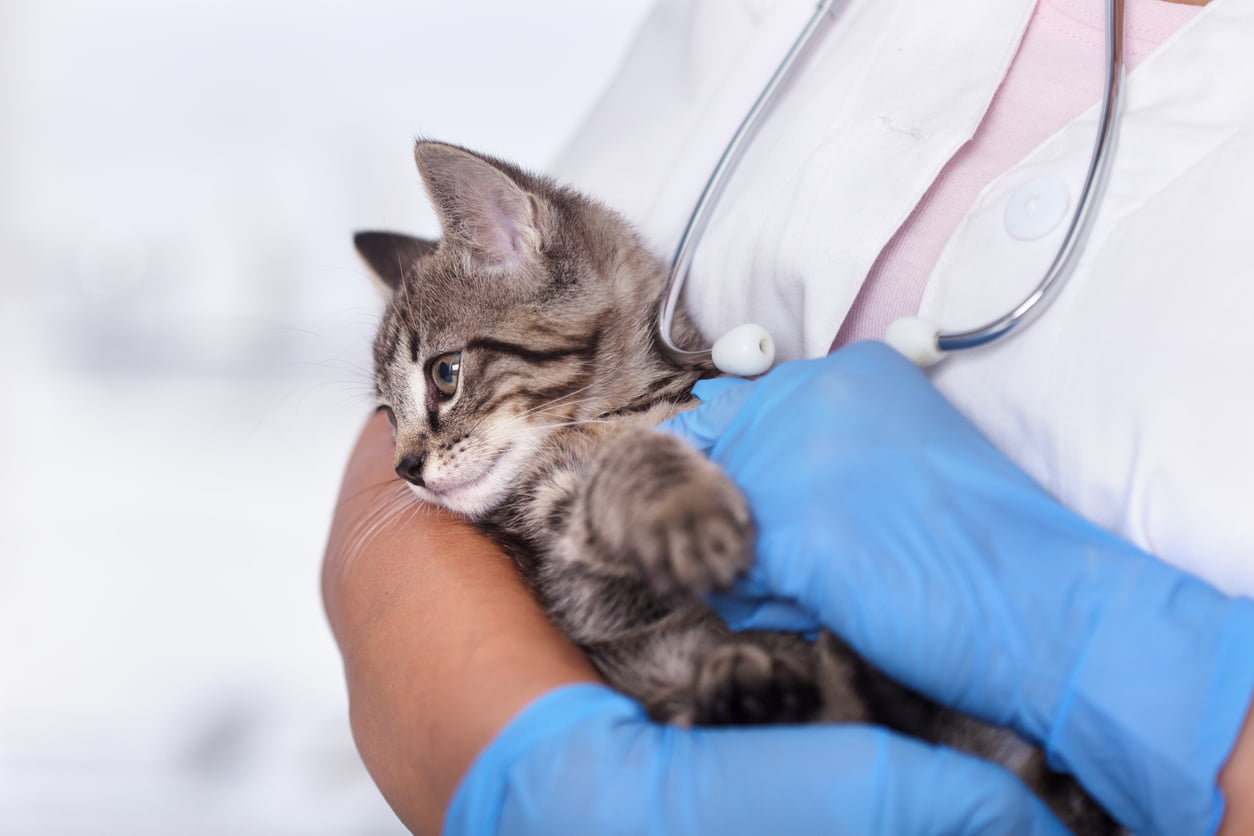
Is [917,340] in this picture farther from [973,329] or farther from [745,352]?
[745,352]

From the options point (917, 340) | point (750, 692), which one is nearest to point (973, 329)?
point (917, 340)

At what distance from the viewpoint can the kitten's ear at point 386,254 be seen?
1927 millimetres

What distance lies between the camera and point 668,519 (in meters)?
1.00

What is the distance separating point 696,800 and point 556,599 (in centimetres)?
42

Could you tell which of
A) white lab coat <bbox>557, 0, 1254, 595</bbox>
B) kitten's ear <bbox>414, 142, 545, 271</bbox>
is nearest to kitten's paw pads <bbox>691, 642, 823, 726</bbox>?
white lab coat <bbox>557, 0, 1254, 595</bbox>

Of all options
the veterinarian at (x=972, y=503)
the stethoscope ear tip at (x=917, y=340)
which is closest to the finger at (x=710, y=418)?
the veterinarian at (x=972, y=503)

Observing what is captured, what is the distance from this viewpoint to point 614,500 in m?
1.11

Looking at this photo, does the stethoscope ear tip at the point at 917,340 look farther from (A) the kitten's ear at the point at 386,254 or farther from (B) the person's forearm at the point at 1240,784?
(A) the kitten's ear at the point at 386,254

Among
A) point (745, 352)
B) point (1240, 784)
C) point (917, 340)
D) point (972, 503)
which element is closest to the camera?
point (1240, 784)

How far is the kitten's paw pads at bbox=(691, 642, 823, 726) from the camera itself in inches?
41.7

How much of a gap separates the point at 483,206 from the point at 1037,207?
909 millimetres

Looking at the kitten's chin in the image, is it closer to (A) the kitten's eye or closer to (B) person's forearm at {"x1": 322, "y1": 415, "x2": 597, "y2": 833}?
(B) person's forearm at {"x1": 322, "y1": 415, "x2": 597, "y2": 833}

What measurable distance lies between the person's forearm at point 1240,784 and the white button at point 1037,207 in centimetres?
61

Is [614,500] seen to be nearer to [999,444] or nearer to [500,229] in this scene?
[999,444]
